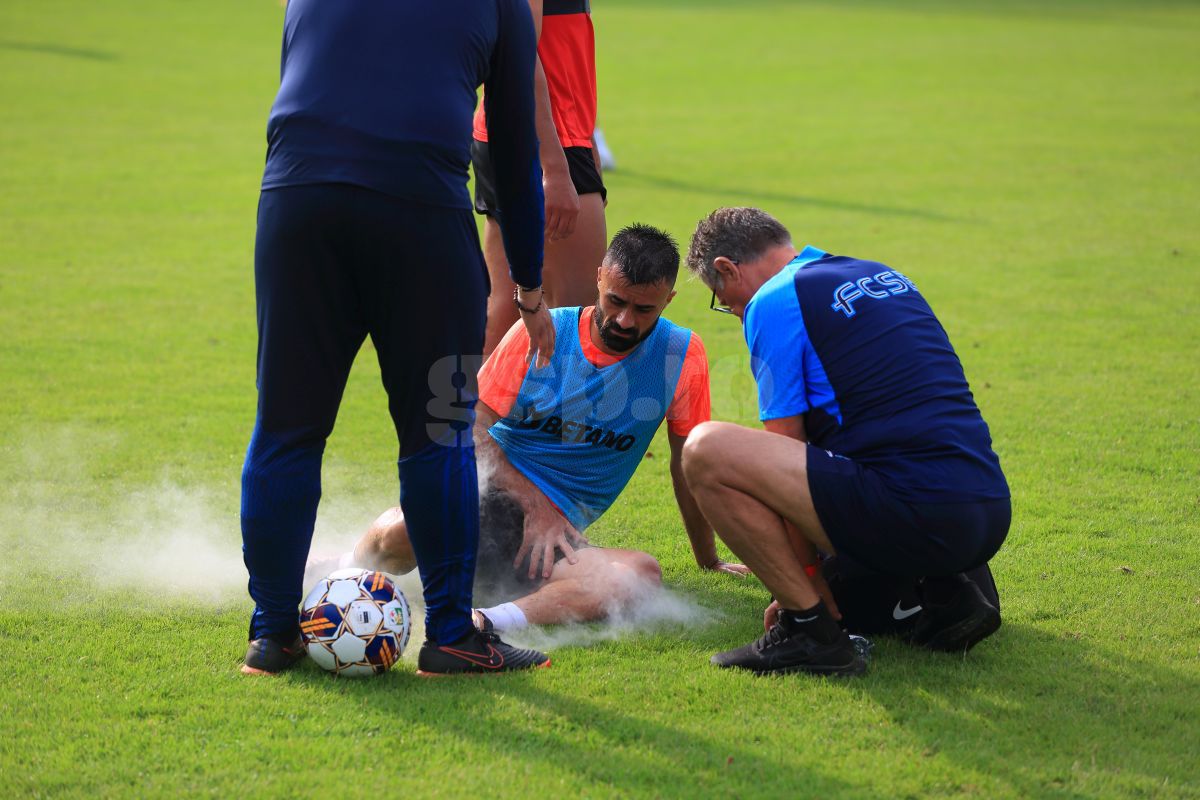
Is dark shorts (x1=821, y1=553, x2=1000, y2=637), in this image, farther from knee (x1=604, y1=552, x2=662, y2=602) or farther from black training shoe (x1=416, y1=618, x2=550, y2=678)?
black training shoe (x1=416, y1=618, x2=550, y2=678)

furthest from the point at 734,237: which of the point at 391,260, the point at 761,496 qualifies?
the point at 391,260

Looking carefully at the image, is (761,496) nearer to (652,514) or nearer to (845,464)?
(845,464)

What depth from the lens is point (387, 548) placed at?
5.11m

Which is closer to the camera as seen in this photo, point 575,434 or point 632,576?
point 632,576

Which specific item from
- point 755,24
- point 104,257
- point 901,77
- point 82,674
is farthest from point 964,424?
point 755,24

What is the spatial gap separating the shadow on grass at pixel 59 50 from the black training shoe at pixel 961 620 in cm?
2477

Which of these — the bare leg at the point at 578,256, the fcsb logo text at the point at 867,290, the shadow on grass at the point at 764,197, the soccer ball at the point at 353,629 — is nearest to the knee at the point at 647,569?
the soccer ball at the point at 353,629

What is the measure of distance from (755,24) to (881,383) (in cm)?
3447

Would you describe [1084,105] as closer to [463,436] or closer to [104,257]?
[104,257]

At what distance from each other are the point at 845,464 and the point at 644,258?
1.15 m

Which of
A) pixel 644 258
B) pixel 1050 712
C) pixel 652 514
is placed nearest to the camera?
pixel 1050 712

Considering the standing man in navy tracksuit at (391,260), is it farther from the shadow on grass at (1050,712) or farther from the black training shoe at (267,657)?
the shadow on grass at (1050,712)

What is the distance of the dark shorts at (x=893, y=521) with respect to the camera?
4.11 m

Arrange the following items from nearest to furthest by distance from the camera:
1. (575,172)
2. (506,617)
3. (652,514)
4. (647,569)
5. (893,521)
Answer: (893,521), (506,617), (647,569), (575,172), (652,514)
